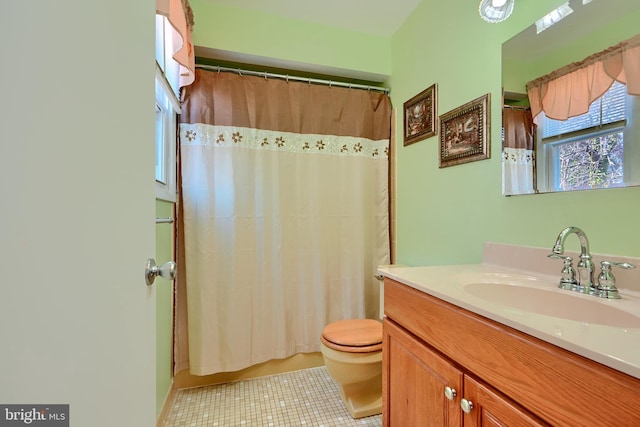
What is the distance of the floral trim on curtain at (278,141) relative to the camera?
173 centimetres

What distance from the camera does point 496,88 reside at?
48.8 inches

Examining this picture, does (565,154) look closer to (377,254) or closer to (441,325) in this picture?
(441,325)

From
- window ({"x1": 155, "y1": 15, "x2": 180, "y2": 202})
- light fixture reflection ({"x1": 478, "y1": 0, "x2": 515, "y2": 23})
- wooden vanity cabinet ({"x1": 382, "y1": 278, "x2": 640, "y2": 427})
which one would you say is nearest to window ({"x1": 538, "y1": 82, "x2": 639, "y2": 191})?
light fixture reflection ({"x1": 478, "y1": 0, "x2": 515, "y2": 23})

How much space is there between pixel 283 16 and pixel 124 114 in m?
1.71

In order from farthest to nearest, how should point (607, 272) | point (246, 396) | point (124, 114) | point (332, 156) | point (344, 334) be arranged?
point (332, 156), point (246, 396), point (344, 334), point (607, 272), point (124, 114)

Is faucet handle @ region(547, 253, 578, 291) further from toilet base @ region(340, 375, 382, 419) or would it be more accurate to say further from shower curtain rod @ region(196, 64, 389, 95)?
shower curtain rod @ region(196, 64, 389, 95)

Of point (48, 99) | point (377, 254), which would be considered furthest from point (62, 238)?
point (377, 254)

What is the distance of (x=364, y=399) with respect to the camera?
1543mm

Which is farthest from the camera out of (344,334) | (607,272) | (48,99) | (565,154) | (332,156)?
(332,156)

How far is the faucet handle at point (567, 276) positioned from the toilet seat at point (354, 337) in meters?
0.85

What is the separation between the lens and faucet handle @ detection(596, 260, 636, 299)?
0.79 meters

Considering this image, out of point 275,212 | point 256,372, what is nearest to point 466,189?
point 275,212

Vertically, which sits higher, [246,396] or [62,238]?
[62,238]

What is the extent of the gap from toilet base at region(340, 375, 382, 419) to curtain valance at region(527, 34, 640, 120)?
1.50 m
